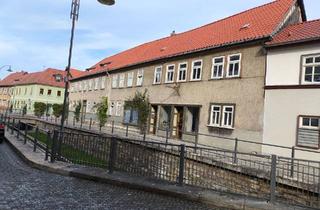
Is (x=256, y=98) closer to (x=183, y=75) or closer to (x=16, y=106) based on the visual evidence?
(x=183, y=75)

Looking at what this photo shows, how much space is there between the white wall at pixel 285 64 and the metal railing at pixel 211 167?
9905 millimetres

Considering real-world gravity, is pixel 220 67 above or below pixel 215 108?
above

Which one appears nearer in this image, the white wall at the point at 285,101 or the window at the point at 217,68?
the white wall at the point at 285,101

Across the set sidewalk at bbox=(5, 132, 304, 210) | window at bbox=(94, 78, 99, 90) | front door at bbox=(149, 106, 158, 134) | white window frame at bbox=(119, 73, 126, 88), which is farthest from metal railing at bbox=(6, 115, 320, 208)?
window at bbox=(94, 78, 99, 90)

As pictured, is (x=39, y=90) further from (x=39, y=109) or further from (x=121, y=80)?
(x=121, y=80)

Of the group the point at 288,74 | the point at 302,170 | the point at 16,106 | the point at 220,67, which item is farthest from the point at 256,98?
the point at 16,106

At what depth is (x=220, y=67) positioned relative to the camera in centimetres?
2327

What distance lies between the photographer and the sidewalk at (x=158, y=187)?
721cm

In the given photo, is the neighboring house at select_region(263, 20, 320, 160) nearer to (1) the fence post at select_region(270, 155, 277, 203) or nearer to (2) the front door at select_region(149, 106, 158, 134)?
(1) the fence post at select_region(270, 155, 277, 203)

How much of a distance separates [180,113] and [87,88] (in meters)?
23.8

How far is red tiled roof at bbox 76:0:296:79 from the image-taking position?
21.9m

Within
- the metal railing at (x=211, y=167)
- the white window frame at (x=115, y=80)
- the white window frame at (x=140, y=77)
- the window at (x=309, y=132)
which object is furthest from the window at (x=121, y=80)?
the metal railing at (x=211, y=167)

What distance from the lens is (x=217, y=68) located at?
2350 cm

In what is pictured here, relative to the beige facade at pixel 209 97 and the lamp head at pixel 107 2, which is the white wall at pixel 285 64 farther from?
the lamp head at pixel 107 2
